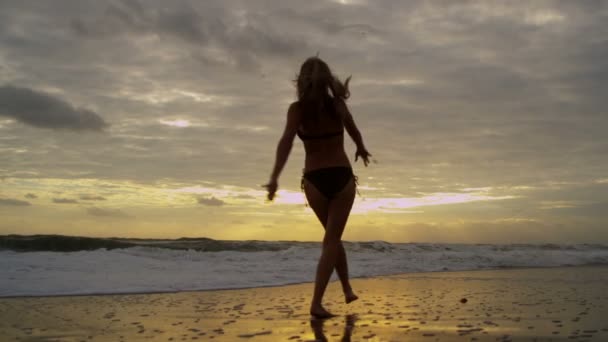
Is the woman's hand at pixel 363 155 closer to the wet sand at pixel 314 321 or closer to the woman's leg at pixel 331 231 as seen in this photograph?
the woman's leg at pixel 331 231

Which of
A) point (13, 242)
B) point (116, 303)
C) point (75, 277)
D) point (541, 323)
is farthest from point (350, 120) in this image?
point (13, 242)

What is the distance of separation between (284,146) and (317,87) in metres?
0.54

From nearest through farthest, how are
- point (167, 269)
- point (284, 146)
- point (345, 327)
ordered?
point (345, 327)
point (284, 146)
point (167, 269)

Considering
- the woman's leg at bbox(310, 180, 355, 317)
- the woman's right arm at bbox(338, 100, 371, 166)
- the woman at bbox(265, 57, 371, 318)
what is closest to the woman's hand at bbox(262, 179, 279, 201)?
the woman at bbox(265, 57, 371, 318)

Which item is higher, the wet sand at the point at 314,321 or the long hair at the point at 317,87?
the long hair at the point at 317,87

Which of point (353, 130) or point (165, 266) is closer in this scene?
point (353, 130)

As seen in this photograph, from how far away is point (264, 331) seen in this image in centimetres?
415

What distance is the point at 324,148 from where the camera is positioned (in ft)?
15.3

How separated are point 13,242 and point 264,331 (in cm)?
1608

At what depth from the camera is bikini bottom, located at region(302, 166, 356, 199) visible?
466 centimetres

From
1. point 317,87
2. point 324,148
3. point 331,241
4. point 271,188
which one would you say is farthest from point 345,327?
point 317,87

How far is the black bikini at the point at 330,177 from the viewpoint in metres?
4.66

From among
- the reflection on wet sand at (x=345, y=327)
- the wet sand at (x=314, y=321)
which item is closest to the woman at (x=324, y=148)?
the reflection on wet sand at (x=345, y=327)

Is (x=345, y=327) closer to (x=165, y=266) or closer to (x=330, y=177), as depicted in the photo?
(x=330, y=177)
